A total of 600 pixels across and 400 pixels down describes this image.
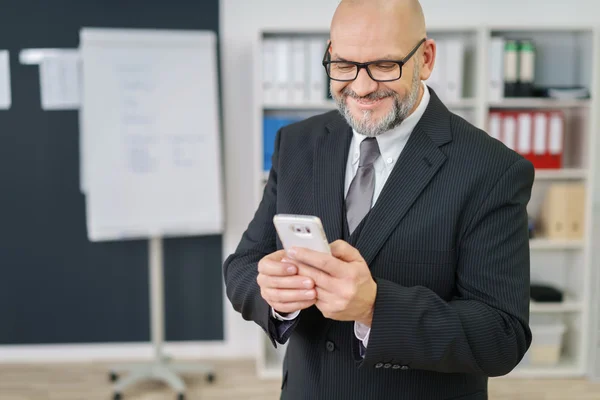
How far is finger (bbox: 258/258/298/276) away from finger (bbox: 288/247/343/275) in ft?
0.17

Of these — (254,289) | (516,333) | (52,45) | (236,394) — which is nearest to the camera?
(516,333)

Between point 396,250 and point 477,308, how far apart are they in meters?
0.18

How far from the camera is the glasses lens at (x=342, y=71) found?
1240 millimetres

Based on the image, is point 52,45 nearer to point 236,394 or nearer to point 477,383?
point 236,394

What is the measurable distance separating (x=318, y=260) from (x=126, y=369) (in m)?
2.97

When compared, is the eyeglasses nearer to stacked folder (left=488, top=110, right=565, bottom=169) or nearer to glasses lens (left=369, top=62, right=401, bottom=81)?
glasses lens (left=369, top=62, right=401, bottom=81)

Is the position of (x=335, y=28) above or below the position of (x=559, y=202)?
above

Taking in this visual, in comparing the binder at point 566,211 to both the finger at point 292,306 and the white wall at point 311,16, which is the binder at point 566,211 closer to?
the white wall at point 311,16

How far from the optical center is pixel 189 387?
11.9ft

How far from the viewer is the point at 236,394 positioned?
3.55 metres

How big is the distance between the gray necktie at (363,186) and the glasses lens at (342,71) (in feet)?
0.59

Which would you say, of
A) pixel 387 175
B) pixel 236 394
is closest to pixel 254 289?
pixel 387 175

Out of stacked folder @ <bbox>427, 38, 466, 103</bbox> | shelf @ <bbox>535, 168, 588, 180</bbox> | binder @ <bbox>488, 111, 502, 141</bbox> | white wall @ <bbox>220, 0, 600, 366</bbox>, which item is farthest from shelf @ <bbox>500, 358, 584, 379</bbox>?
white wall @ <bbox>220, 0, 600, 366</bbox>

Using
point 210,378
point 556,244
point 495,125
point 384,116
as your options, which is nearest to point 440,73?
point 495,125
